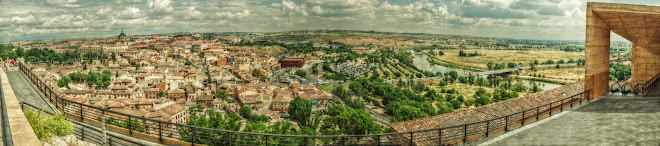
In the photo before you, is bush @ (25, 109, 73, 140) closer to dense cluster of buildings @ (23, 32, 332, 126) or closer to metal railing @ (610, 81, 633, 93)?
metal railing @ (610, 81, 633, 93)

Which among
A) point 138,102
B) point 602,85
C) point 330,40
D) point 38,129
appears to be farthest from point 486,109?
point 330,40

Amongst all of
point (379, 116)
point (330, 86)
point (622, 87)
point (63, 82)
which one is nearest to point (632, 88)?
point (622, 87)

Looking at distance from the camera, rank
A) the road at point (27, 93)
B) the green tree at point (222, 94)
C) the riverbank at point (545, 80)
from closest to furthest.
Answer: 1. the road at point (27, 93)
2. the green tree at point (222, 94)
3. the riverbank at point (545, 80)

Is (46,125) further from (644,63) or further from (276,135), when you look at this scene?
(644,63)

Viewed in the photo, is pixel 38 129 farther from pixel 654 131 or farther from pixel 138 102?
pixel 138 102

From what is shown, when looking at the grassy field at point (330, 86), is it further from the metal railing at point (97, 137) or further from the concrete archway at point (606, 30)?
the metal railing at point (97, 137)

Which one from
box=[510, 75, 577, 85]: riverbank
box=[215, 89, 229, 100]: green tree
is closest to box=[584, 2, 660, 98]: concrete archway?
box=[215, 89, 229, 100]: green tree

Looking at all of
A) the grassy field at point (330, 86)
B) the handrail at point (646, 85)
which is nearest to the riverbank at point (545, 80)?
the grassy field at point (330, 86)
